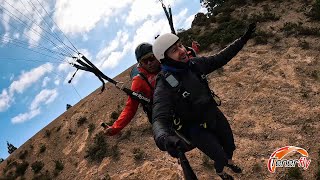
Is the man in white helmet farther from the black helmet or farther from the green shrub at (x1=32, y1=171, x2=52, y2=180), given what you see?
the green shrub at (x1=32, y1=171, x2=52, y2=180)

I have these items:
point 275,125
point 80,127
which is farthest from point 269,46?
point 80,127

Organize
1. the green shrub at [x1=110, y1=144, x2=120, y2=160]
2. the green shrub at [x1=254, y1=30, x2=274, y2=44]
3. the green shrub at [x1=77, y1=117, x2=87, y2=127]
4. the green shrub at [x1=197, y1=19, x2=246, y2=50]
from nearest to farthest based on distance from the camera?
the green shrub at [x1=110, y1=144, x2=120, y2=160] < the green shrub at [x1=254, y1=30, x2=274, y2=44] < the green shrub at [x1=77, y1=117, x2=87, y2=127] < the green shrub at [x1=197, y1=19, x2=246, y2=50]

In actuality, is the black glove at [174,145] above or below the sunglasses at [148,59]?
below

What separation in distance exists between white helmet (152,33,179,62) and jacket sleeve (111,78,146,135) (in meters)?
1.50

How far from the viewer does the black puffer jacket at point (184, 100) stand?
4773mm

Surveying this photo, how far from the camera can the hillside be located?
36.0 feet

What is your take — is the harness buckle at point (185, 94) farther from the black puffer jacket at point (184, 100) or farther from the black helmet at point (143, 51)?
the black helmet at point (143, 51)

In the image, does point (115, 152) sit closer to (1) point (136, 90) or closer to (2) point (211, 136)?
(1) point (136, 90)

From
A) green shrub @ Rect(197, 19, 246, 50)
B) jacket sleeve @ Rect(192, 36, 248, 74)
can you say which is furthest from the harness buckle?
green shrub @ Rect(197, 19, 246, 50)

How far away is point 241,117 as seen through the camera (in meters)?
13.2

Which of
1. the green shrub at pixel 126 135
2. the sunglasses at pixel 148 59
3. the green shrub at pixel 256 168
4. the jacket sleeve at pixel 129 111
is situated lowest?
the green shrub at pixel 256 168

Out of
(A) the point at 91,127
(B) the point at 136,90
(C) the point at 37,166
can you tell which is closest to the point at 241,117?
(B) the point at 136,90

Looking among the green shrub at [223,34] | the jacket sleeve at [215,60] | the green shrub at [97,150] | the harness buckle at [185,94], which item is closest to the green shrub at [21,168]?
the green shrub at [97,150]

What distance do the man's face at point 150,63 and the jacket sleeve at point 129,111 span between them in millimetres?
306
